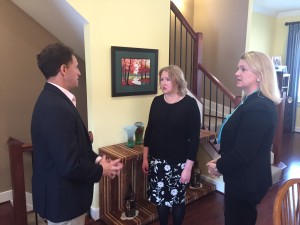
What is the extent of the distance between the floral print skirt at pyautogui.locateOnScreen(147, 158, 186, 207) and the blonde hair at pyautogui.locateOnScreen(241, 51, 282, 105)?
34.1 inches

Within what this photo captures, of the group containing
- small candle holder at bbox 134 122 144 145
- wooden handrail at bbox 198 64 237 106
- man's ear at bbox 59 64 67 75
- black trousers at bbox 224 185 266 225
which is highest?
man's ear at bbox 59 64 67 75

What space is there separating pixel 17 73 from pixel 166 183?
85.0 inches

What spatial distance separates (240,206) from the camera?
1.51m

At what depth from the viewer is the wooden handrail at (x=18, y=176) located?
2164 mm

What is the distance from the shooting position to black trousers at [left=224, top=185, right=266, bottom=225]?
4.77ft

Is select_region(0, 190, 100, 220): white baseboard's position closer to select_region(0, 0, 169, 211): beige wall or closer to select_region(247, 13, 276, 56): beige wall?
select_region(0, 0, 169, 211): beige wall

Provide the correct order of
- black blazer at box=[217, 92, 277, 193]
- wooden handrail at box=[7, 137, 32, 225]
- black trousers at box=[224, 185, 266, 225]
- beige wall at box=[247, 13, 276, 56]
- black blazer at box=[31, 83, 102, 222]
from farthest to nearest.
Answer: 1. beige wall at box=[247, 13, 276, 56]
2. wooden handrail at box=[7, 137, 32, 225]
3. black trousers at box=[224, 185, 266, 225]
4. black blazer at box=[217, 92, 277, 193]
5. black blazer at box=[31, 83, 102, 222]

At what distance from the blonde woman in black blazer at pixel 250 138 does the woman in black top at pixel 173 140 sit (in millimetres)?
424

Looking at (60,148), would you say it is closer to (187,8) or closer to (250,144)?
(250,144)

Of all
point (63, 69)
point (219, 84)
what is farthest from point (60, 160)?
point (219, 84)

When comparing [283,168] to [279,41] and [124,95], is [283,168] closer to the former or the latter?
[124,95]

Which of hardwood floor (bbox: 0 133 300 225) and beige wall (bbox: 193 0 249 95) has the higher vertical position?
beige wall (bbox: 193 0 249 95)

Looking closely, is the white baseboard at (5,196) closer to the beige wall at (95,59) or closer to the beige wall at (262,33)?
the beige wall at (95,59)

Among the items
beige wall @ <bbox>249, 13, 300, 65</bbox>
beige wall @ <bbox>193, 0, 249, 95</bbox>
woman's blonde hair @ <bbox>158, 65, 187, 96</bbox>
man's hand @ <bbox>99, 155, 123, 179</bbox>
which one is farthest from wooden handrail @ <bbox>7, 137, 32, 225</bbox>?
beige wall @ <bbox>249, 13, 300, 65</bbox>
